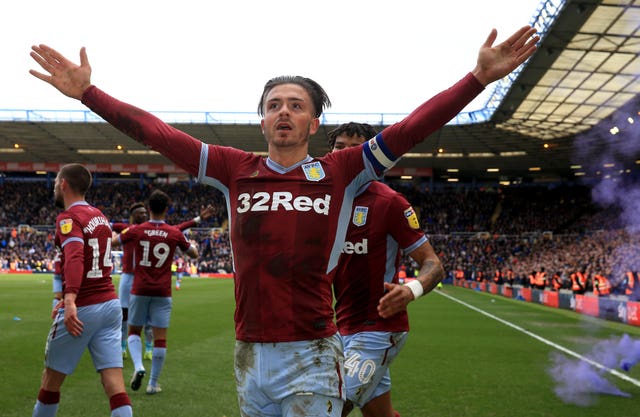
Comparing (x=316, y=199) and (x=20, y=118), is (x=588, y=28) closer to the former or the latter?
(x=316, y=199)

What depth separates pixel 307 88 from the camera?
298 cm

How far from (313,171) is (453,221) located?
5591 centimetres

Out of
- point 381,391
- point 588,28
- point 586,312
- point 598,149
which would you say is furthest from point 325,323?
point 598,149

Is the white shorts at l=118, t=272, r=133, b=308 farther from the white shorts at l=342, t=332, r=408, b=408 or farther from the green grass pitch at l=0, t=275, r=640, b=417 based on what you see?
the white shorts at l=342, t=332, r=408, b=408

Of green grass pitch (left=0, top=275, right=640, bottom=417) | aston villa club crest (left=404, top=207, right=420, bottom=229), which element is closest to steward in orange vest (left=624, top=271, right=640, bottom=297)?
green grass pitch (left=0, top=275, right=640, bottom=417)

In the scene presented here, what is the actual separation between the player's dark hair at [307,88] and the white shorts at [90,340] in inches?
104

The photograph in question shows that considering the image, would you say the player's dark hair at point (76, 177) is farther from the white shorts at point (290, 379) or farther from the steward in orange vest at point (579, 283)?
the steward in orange vest at point (579, 283)

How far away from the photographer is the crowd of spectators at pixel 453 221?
153 ft

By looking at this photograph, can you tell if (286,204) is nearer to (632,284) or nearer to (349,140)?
(349,140)

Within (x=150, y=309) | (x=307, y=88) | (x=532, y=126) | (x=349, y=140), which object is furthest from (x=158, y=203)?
(x=532, y=126)

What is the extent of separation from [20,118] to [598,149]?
132 ft

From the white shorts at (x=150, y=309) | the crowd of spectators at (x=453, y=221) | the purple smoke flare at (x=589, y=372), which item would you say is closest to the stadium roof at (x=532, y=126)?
the crowd of spectators at (x=453, y=221)

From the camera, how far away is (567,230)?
4878 cm

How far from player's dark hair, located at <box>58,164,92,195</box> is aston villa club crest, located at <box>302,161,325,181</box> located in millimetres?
2688
